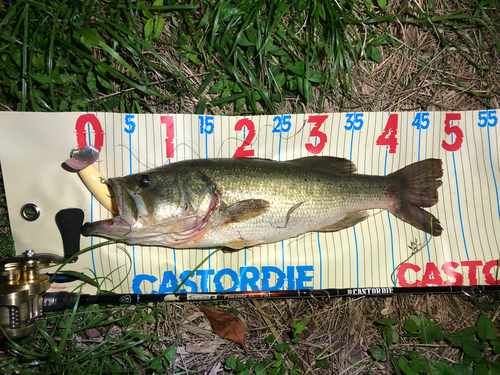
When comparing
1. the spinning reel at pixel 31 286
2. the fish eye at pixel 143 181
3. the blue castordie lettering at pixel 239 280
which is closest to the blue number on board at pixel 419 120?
the blue castordie lettering at pixel 239 280

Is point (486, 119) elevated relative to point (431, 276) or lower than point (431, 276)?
elevated

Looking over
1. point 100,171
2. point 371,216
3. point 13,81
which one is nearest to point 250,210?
point 371,216

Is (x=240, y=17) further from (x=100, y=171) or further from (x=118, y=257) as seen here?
(x=118, y=257)

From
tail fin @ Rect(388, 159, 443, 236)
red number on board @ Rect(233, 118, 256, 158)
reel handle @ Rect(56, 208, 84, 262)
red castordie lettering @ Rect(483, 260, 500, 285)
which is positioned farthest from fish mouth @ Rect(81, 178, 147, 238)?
red castordie lettering @ Rect(483, 260, 500, 285)

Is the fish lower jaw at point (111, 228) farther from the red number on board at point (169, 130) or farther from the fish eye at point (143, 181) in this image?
the red number on board at point (169, 130)

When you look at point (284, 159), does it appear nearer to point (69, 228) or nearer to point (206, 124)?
point (206, 124)

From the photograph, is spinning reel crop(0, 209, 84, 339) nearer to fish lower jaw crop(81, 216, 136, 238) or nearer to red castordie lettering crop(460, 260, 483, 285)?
fish lower jaw crop(81, 216, 136, 238)

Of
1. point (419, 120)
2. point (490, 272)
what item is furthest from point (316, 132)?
point (490, 272)
